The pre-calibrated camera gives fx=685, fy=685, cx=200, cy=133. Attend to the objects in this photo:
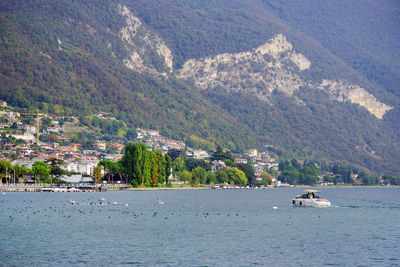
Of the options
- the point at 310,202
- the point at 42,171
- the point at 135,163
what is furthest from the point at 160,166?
the point at 310,202

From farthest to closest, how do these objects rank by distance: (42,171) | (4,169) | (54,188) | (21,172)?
(21,172)
(42,171)
(4,169)
(54,188)

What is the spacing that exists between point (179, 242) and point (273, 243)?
23.8 ft

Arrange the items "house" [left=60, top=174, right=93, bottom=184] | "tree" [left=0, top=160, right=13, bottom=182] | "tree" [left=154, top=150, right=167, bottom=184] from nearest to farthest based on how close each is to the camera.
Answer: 1. "tree" [left=0, top=160, right=13, bottom=182]
2. "tree" [left=154, top=150, right=167, bottom=184]
3. "house" [left=60, top=174, right=93, bottom=184]

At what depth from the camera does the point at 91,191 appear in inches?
6166

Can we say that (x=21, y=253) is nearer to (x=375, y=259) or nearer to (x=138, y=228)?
(x=138, y=228)

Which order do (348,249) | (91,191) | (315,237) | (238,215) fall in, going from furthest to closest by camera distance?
1. (91,191)
2. (238,215)
3. (315,237)
4. (348,249)

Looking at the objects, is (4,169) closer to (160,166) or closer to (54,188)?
(54,188)

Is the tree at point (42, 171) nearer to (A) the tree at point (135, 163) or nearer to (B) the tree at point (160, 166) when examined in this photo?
(A) the tree at point (135, 163)

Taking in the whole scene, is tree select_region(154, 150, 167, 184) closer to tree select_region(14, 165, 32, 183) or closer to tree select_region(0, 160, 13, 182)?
tree select_region(14, 165, 32, 183)

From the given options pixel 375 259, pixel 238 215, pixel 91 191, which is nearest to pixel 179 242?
pixel 375 259

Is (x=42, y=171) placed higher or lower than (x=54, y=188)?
higher

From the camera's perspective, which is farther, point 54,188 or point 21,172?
point 21,172

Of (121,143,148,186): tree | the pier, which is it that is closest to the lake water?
the pier

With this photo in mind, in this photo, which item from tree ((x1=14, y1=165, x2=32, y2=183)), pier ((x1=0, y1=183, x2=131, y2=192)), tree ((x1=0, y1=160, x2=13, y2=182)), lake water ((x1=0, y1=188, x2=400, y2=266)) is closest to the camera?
lake water ((x1=0, y1=188, x2=400, y2=266))
